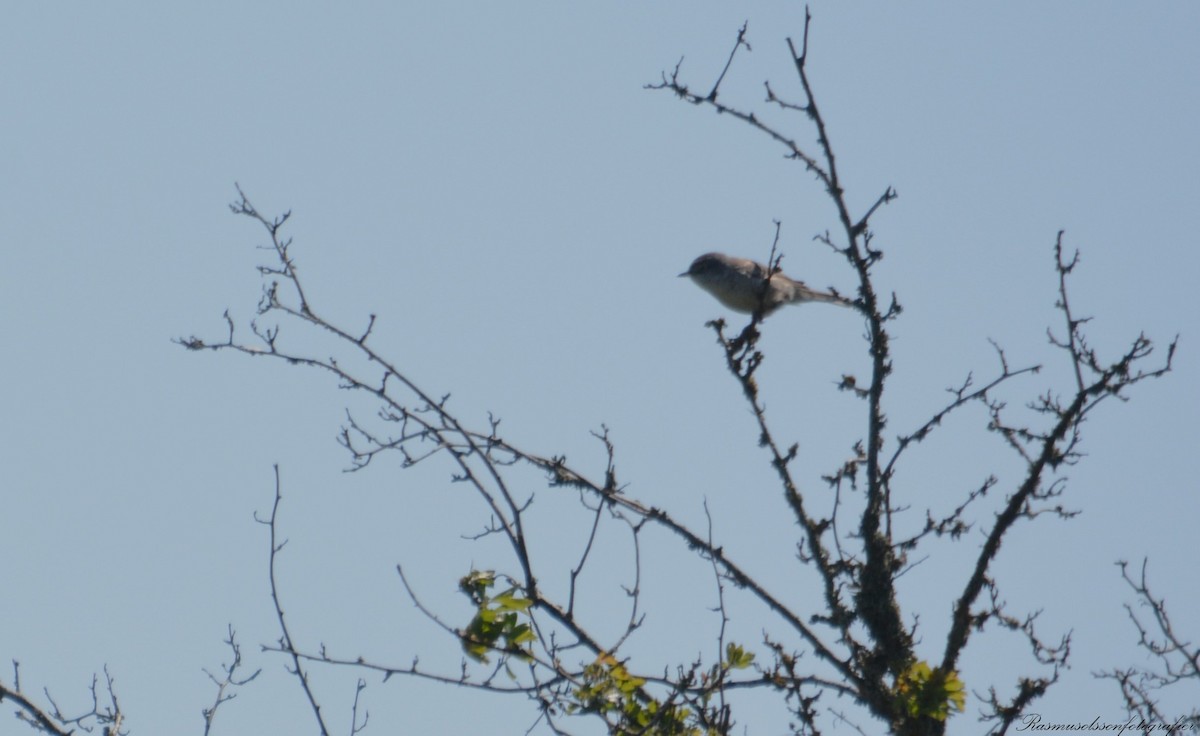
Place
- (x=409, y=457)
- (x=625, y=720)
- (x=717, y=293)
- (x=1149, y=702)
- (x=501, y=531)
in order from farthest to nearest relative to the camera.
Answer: (x=717, y=293) < (x=1149, y=702) < (x=409, y=457) < (x=501, y=531) < (x=625, y=720)

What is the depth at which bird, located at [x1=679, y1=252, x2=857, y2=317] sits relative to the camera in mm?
11461

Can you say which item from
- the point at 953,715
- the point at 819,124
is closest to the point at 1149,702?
the point at 953,715

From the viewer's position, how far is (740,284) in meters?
11.7

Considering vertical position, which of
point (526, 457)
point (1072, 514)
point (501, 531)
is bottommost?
point (501, 531)

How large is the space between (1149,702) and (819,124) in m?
3.36

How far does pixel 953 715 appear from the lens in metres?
4.61

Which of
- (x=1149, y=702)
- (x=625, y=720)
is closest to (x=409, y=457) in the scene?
(x=625, y=720)

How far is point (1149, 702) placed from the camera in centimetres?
689

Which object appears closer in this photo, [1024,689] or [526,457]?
[1024,689]

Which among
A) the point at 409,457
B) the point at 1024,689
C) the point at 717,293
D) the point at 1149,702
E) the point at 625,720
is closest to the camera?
the point at 625,720

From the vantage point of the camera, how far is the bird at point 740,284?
37.6 ft

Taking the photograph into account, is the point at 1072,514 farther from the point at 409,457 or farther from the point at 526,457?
the point at 409,457

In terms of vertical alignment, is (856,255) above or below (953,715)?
above

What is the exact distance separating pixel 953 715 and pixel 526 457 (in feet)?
6.94
